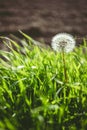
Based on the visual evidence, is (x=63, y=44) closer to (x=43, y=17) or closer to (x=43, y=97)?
(x=43, y=97)

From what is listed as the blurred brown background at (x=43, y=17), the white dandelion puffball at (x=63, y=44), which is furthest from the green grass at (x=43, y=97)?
the blurred brown background at (x=43, y=17)

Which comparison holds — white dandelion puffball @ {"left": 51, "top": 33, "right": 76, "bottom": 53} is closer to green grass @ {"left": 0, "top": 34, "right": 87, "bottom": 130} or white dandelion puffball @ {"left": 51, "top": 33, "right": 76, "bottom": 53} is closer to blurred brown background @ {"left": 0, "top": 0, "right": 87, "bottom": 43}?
green grass @ {"left": 0, "top": 34, "right": 87, "bottom": 130}

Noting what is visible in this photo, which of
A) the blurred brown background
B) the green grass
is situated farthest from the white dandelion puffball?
the blurred brown background

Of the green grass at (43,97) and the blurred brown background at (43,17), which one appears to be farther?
the blurred brown background at (43,17)

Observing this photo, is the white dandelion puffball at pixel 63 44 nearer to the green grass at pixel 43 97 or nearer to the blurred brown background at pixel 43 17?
the green grass at pixel 43 97

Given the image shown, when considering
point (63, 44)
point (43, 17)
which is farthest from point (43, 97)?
point (43, 17)

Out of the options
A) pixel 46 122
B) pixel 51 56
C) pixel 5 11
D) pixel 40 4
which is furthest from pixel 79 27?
pixel 46 122
